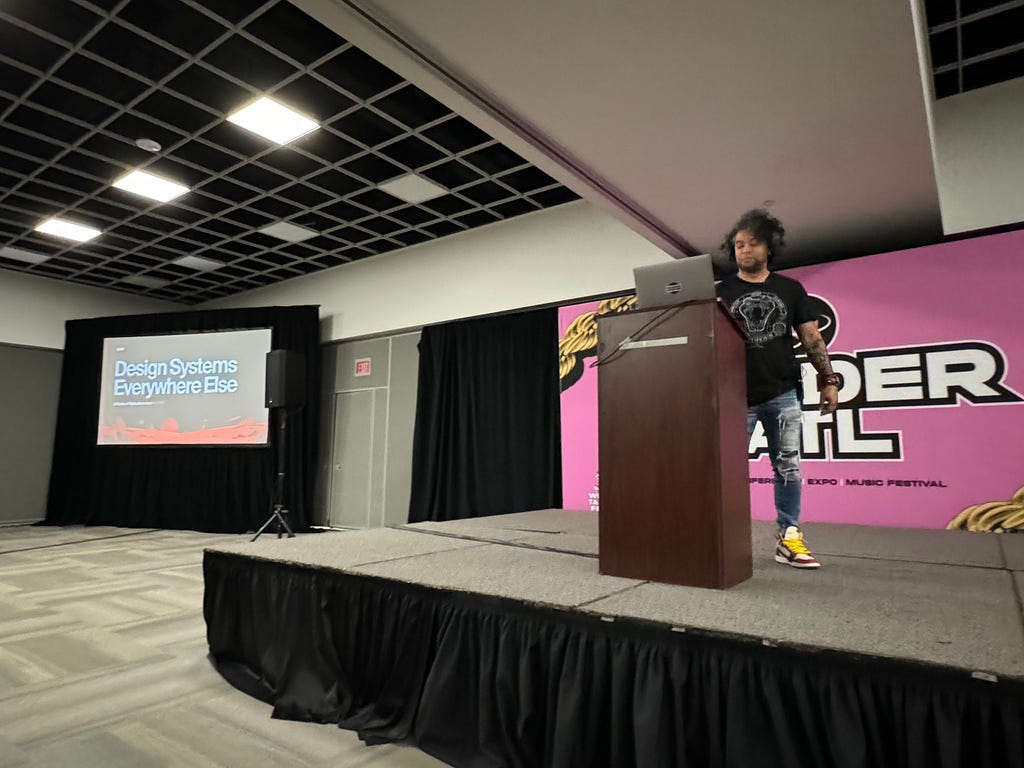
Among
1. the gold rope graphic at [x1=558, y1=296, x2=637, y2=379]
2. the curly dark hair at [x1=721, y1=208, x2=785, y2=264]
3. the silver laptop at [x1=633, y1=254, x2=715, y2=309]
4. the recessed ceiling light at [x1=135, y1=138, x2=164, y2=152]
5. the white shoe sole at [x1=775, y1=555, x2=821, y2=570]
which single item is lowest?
the white shoe sole at [x1=775, y1=555, x2=821, y2=570]

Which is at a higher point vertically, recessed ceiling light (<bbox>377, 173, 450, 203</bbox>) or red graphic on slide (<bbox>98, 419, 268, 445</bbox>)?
recessed ceiling light (<bbox>377, 173, 450, 203</bbox>)

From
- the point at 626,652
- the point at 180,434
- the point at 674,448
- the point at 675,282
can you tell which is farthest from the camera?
the point at 180,434

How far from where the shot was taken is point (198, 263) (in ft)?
21.0

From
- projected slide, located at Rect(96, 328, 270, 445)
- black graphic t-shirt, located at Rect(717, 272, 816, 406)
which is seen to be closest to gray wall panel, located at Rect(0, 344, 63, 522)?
projected slide, located at Rect(96, 328, 270, 445)

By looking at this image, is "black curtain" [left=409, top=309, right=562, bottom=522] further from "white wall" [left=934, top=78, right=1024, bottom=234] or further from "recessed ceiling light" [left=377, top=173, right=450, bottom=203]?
"white wall" [left=934, top=78, right=1024, bottom=234]

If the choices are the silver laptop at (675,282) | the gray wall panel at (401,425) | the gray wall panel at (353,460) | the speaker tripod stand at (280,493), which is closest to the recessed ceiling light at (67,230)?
the speaker tripod stand at (280,493)

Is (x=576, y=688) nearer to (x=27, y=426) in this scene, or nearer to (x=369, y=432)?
(x=369, y=432)

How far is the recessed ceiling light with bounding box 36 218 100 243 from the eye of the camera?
532 cm

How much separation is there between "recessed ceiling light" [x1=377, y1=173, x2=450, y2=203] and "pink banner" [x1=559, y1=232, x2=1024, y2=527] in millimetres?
2650

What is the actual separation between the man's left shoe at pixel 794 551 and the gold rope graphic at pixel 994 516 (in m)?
1.86

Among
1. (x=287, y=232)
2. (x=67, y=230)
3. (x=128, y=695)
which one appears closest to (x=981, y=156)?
(x=128, y=695)

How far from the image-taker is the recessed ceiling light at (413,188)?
173 inches

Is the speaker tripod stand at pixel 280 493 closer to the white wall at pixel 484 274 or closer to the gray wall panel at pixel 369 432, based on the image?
the gray wall panel at pixel 369 432

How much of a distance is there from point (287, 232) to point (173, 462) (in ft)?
10.3
